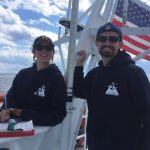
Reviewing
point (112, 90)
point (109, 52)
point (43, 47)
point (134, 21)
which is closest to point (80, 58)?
point (43, 47)

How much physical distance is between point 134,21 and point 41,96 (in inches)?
118

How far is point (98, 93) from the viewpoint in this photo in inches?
106

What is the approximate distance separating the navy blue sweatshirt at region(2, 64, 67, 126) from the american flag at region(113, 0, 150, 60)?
2600 mm

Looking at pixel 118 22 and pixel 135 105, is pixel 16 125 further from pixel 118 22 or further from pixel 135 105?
pixel 118 22

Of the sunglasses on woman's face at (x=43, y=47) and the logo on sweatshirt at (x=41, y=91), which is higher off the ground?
the sunglasses on woman's face at (x=43, y=47)

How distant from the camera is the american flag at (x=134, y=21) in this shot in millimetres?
5348

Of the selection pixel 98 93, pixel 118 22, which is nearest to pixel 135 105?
pixel 98 93

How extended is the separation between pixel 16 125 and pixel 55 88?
0.47m

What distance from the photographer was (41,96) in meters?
2.79

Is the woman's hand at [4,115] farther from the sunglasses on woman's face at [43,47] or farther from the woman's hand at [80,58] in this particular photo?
the woman's hand at [80,58]

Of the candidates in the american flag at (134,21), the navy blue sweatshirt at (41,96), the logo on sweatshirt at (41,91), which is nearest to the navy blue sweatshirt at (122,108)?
the navy blue sweatshirt at (41,96)

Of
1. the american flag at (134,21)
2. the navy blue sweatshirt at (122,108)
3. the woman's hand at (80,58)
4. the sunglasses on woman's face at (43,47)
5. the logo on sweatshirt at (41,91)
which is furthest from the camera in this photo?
the american flag at (134,21)

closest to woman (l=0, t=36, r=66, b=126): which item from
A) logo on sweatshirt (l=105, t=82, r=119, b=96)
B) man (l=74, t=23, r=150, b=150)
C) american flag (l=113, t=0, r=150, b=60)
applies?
man (l=74, t=23, r=150, b=150)

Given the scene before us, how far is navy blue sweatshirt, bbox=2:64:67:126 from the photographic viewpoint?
272 centimetres
